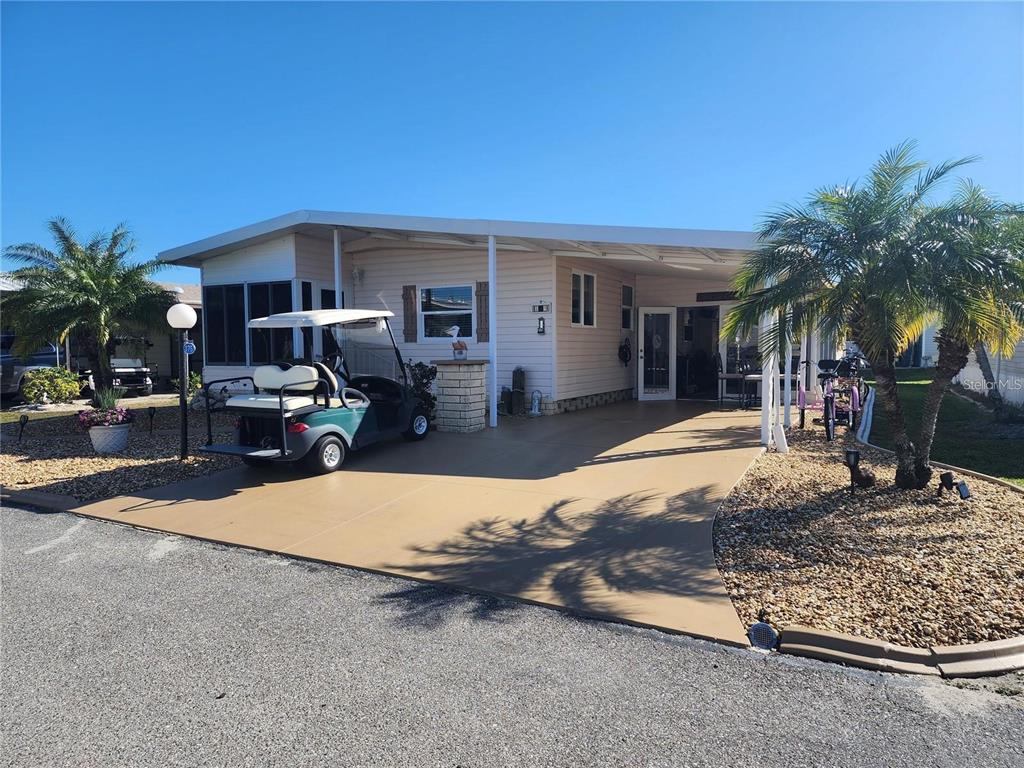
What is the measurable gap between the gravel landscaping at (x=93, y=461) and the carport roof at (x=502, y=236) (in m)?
3.60

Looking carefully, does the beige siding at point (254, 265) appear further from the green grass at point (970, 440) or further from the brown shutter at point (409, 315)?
the green grass at point (970, 440)

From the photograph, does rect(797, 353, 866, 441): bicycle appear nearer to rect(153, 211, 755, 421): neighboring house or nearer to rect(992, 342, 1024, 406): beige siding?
rect(153, 211, 755, 421): neighboring house

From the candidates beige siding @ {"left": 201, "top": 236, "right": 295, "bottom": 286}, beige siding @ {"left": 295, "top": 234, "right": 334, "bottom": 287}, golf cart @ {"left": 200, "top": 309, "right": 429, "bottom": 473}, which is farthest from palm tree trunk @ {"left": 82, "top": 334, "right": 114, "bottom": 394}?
golf cart @ {"left": 200, "top": 309, "right": 429, "bottom": 473}

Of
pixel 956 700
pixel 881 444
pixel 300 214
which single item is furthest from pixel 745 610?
pixel 300 214

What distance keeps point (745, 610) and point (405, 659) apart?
193cm

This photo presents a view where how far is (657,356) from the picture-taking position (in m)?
14.3

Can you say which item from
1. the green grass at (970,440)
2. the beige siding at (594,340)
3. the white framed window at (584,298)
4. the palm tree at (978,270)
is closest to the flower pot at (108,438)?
the beige siding at (594,340)

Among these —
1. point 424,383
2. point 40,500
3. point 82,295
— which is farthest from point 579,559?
point 82,295

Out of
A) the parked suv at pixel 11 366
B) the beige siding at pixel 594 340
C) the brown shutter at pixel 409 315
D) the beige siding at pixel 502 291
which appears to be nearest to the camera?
the beige siding at pixel 502 291

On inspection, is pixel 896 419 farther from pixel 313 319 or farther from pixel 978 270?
pixel 313 319

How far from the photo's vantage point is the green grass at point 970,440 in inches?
299

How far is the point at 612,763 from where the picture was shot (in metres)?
2.39

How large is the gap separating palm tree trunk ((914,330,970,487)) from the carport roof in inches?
92.1

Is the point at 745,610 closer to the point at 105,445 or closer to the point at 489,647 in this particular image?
the point at 489,647
